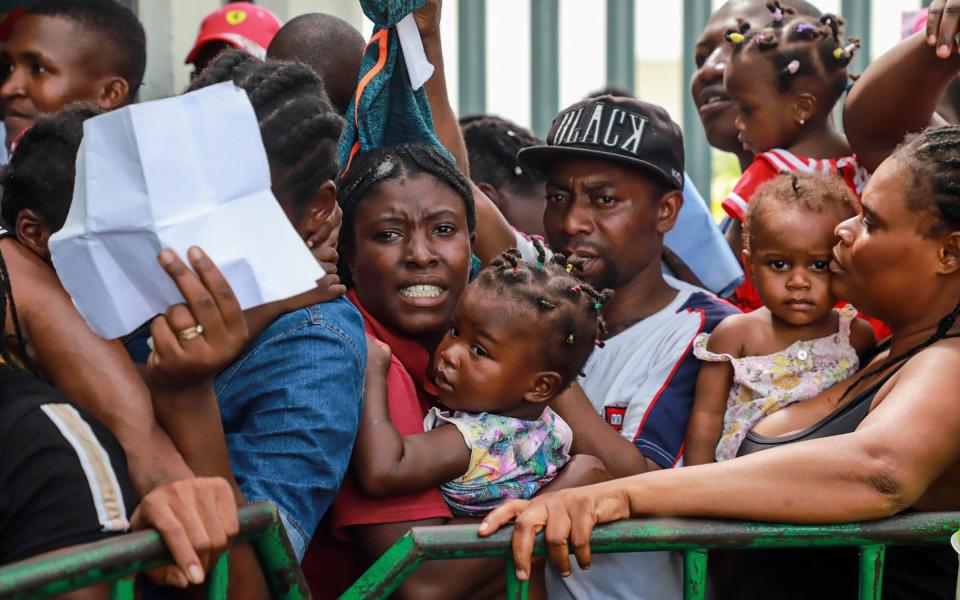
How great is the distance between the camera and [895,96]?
3.22 meters

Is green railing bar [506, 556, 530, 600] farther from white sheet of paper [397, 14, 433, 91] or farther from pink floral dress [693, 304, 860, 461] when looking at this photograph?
white sheet of paper [397, 14, 433, 91]

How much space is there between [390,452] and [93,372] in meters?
0.65

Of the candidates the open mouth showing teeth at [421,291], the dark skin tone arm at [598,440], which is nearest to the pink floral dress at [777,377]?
the dark skin tone arm at [598,440]

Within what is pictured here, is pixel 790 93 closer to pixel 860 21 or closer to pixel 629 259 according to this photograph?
pixel 629 259

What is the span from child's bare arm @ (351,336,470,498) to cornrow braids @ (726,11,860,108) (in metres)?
2.10

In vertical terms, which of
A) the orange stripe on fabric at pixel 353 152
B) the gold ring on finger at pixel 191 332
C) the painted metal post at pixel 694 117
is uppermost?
the gold ring on finger at pixel 191 332

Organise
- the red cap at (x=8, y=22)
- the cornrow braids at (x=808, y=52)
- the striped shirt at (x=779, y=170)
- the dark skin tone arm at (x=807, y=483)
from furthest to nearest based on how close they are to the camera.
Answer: the red cap at (x=8, y=22)
the cornrow braids at (x=808, y=52)
the striped shirt at (x=779, y=170)
the dark skin tone arm at (x=807, y=483)

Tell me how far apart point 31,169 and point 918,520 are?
6.27 feet

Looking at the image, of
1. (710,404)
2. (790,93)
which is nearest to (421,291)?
(710,404)

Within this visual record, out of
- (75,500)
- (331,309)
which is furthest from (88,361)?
(331,309)

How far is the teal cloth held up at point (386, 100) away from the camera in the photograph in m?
2.92

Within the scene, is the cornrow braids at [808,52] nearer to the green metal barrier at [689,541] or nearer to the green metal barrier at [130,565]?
the green metal barrier at [689,541]

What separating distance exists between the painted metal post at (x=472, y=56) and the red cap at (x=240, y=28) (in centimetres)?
220

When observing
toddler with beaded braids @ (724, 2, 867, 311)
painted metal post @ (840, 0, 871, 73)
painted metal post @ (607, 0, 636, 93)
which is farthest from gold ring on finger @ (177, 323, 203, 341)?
painted metal post @ (840, 0, 871, 73)
